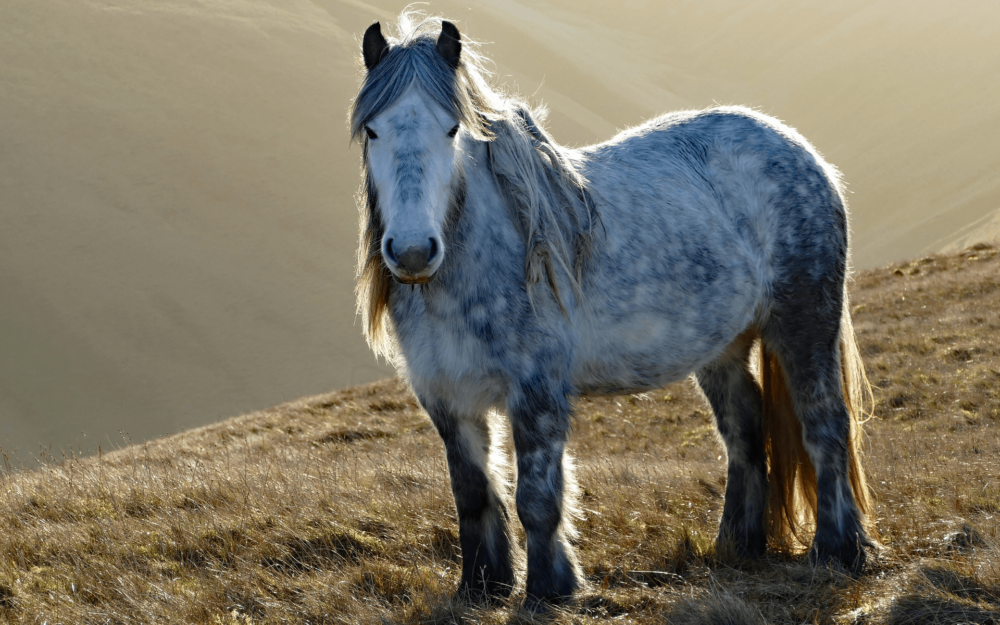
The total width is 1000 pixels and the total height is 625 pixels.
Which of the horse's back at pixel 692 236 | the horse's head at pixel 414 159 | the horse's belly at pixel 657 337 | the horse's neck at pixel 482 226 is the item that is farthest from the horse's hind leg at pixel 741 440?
the horse's head at pixel 414 159

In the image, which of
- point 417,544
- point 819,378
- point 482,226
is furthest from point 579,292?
point 417,544

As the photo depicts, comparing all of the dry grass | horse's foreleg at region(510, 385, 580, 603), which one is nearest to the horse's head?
horse's foreleg at region(510, 385, 580, 603)

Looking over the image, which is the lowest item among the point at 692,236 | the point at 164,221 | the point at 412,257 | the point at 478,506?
the point at 478,506

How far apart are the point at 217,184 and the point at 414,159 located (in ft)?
180

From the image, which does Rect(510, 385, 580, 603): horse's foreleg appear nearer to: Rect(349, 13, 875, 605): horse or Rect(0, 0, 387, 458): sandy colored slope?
Rect(349, 13, 875, 605): horse

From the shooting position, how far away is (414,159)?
9.81ft

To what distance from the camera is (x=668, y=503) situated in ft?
16.9

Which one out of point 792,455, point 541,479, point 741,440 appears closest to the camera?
point 541,479

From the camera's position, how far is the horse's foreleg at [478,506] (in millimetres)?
3770

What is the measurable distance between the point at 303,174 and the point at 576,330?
55.9m

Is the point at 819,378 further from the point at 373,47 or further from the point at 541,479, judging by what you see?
the point at 373,47

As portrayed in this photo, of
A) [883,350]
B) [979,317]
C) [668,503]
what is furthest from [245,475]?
[979,317]

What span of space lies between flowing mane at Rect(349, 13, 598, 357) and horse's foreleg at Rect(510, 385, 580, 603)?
1.68ft

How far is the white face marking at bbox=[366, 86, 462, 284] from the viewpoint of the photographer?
281cm
